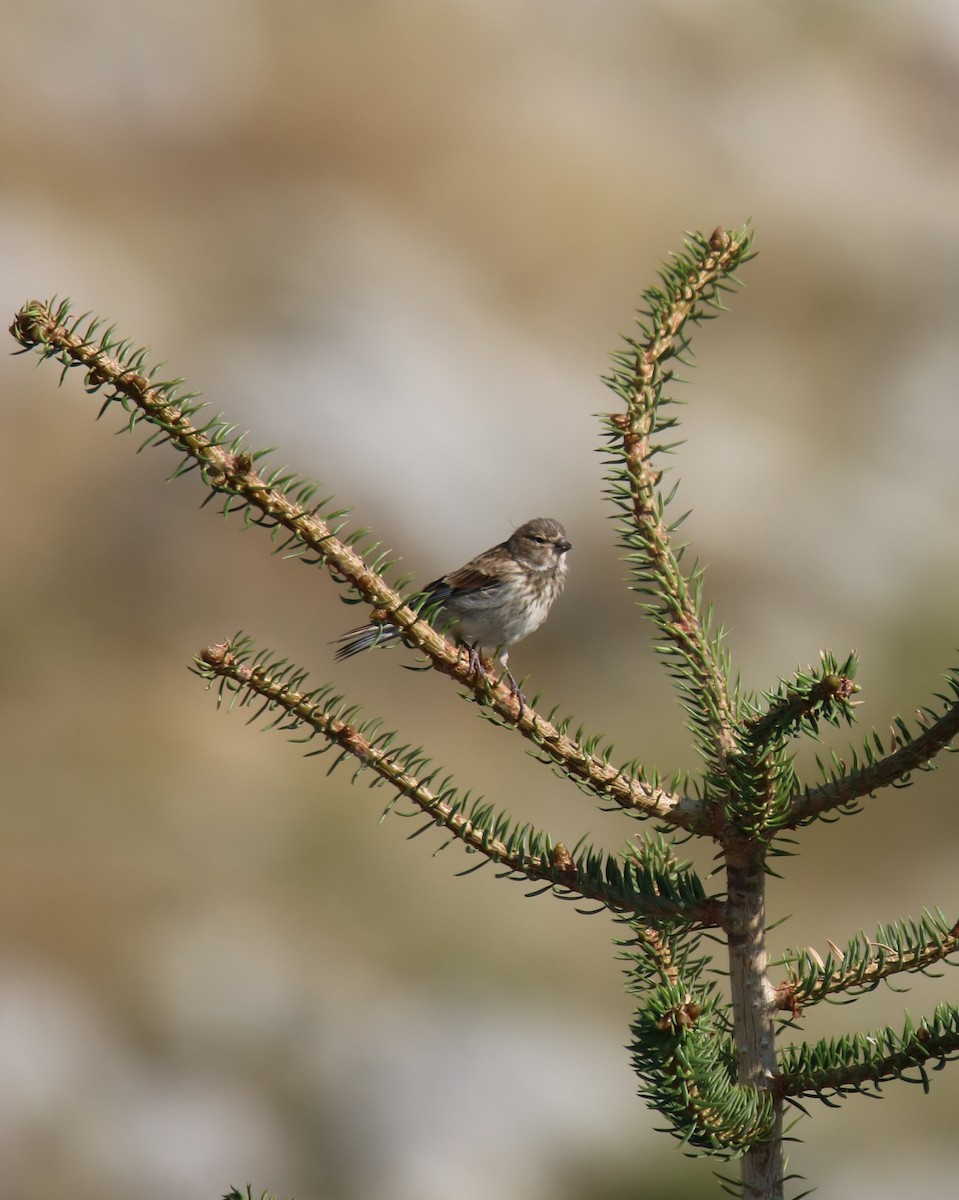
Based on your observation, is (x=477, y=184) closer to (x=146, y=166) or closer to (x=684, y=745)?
(x=146, y=166)

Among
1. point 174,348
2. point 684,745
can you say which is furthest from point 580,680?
point 174,348

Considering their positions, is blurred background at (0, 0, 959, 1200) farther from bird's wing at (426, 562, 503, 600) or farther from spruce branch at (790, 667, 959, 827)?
spruce branch at (790, 667, 959, 827)

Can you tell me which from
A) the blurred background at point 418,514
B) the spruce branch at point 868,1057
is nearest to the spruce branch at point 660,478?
the spruce branch at point 868,1057

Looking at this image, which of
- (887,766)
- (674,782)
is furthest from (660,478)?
(887,766)

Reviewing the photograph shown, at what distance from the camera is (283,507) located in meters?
2.51

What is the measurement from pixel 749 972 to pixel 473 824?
0.58 metres

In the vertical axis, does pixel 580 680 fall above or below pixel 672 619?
above

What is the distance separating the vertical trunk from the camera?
2.51 m

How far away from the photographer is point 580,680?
15.0 m

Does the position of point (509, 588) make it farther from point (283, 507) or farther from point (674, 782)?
point (283, 507)

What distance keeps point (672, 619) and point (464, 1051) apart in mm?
9586

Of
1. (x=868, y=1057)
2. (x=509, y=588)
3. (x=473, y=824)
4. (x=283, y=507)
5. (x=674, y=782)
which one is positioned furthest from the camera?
(x=509, y=588)

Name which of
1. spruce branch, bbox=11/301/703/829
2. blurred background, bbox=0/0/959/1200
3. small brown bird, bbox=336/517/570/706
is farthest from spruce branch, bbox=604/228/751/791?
blurred background, bbox=0/0/959/1200

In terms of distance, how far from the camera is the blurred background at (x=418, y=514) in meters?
11.6
